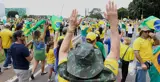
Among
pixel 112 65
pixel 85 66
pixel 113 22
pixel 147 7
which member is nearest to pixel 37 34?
pixel 113 22

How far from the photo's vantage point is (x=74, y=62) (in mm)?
2189

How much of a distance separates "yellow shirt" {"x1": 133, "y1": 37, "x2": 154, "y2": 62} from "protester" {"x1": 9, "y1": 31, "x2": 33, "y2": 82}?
1.98 meters

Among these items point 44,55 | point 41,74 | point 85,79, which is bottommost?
point 41,74

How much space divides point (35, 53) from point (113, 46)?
6.52 meters

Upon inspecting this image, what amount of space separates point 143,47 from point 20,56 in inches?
90.1

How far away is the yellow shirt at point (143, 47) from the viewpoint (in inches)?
237

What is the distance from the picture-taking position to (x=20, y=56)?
18.9ft

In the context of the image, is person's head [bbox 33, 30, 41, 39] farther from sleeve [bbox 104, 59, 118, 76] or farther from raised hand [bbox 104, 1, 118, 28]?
sleeve [bbox 104, 59, 118, 76]

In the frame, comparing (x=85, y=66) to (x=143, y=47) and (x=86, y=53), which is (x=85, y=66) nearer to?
(x=86, y=53)

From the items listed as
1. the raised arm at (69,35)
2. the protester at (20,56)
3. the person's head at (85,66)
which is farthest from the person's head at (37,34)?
the person's head at (85,66)

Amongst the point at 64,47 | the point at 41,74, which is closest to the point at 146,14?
the point at 41,74

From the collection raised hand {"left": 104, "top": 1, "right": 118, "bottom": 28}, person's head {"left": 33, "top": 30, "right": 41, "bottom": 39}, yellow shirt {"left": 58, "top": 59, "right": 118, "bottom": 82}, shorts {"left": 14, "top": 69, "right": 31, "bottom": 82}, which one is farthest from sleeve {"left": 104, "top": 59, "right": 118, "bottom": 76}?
person's head {"left": 33, "top": 30, "right": 41, "bottom": 39}

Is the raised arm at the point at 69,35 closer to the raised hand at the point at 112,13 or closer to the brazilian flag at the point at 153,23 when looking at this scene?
the raised hand at the point at 112,13

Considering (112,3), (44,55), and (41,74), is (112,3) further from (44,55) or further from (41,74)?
(41,74)
